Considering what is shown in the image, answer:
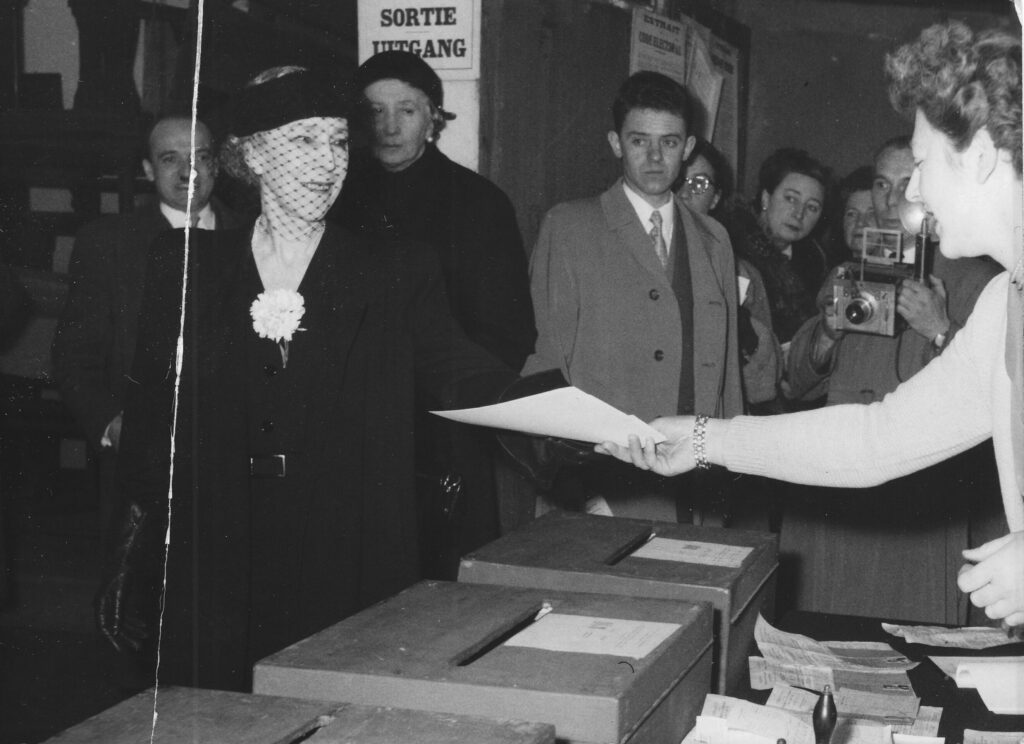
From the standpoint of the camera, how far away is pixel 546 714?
1.21 metres

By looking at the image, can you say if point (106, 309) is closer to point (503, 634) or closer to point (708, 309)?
point (708, 309)

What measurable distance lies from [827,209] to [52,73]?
3.53 meters

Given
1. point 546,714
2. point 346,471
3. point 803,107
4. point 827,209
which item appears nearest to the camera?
point 546,714

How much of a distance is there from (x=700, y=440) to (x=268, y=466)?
82 centimetres

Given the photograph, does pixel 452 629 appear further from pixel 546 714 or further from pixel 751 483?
pixel 751 483

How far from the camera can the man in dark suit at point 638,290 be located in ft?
10.6

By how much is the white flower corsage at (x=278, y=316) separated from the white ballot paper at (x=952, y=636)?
47.6 inches

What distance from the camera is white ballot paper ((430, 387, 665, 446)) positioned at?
6.39 feet

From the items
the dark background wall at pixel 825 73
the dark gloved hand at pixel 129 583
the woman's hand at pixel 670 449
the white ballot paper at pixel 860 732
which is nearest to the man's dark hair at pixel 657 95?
the woman's hand at pixel 670 449

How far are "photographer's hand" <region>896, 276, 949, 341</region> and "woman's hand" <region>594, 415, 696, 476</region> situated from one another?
3.71 ft

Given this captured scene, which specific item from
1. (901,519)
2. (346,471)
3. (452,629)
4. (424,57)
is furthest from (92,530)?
(452,629)

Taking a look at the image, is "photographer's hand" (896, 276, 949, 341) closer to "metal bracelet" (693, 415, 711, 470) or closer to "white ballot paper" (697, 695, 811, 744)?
"metal bracelet" (693, 415, 711, 470)

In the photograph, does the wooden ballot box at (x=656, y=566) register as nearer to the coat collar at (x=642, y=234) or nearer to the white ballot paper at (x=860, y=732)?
the white ballot paper at (x=860, y=732)

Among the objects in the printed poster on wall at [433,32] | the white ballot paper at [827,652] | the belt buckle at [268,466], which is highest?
the printed poster on wall at [433,32]
